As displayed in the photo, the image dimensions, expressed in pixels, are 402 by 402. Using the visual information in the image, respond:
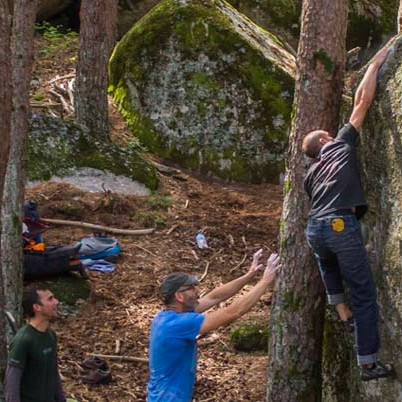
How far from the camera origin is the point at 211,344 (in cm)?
1012

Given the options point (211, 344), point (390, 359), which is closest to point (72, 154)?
point (211, 344)

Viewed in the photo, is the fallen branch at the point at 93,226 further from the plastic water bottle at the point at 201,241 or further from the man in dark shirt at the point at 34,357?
the man in dark shirt at the point at 34,357

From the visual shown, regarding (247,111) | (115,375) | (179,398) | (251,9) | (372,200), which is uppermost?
(251,9)

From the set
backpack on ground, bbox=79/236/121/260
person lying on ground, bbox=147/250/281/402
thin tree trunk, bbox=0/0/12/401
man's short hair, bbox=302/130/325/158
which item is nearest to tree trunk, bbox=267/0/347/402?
man's short hair, bbox=302/130/325/158

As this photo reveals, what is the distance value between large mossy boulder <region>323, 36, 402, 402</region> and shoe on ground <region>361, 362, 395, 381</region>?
0.06m

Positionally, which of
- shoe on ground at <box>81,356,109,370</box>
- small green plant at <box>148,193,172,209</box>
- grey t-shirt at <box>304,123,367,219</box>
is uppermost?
grey t-shirt at <box>304,123,367,219</box>

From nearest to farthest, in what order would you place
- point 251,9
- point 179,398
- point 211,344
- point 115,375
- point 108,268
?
point 179,398
point 115,375
point 211,344
point 108,268
point 251,9

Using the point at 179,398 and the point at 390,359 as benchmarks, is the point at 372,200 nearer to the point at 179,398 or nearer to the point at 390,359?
the point at 390,359

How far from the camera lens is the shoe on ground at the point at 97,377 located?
9.08 metres

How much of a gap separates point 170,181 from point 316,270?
6.25 metres

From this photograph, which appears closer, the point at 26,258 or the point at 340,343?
the point at 340,343

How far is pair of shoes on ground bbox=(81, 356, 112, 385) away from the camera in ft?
29.8

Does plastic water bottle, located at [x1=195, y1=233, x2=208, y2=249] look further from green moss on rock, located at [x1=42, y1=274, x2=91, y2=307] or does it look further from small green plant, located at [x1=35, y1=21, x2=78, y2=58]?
small green plant, located at [x1=35, y1=21, x2=78, y2=58]

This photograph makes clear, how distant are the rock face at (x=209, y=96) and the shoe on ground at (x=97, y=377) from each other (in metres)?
5.74
